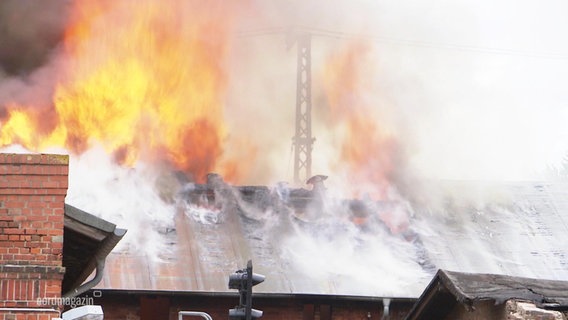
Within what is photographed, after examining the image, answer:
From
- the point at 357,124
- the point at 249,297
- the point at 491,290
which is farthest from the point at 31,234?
the point at 357,124

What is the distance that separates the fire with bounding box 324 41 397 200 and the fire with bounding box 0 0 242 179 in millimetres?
4042

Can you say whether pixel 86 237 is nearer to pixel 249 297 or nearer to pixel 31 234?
pixel 31 234

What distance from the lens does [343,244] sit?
23.1 metres

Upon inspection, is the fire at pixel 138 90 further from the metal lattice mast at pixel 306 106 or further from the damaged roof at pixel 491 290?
the damaged roof at pixel 491 290

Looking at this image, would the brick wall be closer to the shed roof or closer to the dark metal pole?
the shed roof

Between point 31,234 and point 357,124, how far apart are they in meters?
23.1

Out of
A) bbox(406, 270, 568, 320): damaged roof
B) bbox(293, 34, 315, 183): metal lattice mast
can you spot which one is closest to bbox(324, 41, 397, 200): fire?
bbox(293, 34, 315, 183): metal lattice mast

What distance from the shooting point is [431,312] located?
1448 cm

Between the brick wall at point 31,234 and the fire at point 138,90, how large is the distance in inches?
506

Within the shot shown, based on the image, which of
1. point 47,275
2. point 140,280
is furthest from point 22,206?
point 140,280

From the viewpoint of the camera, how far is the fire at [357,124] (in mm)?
30006

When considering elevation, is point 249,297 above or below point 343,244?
below

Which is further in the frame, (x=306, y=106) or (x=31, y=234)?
(x=306, y=106)

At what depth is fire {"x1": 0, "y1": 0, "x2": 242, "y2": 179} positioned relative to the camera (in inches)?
1009
